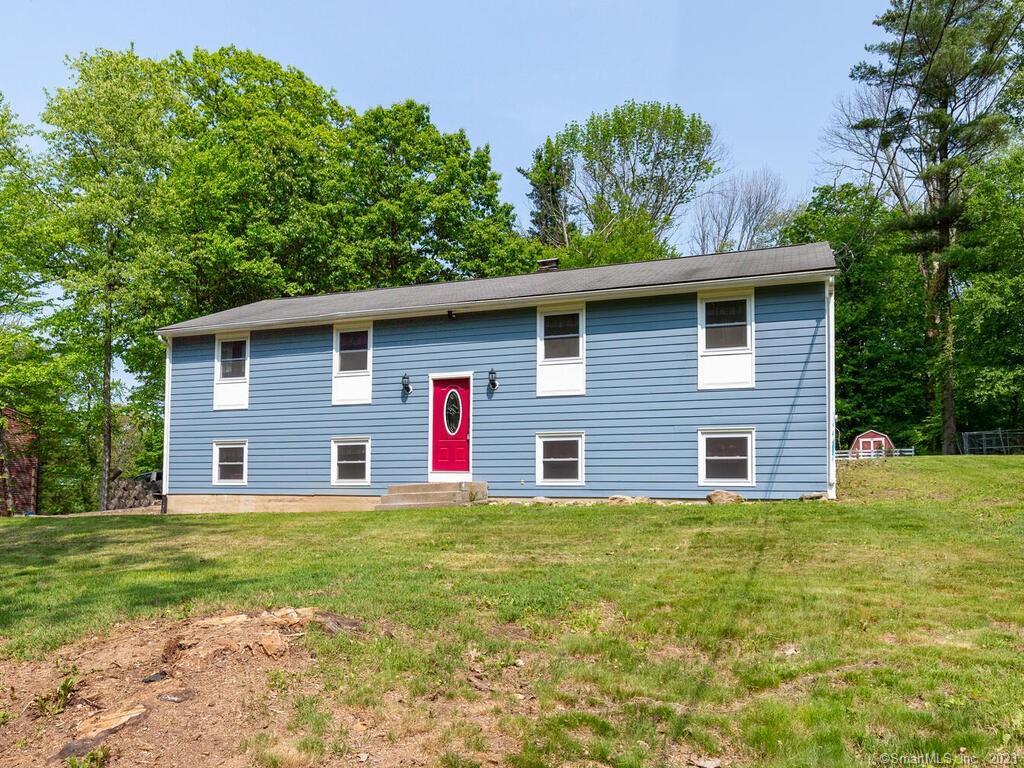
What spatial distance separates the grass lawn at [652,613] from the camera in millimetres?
3770

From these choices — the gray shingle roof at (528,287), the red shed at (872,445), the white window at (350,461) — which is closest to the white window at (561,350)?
the gray shingle roof at (528,287)

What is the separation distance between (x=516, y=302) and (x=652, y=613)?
9.64 meters

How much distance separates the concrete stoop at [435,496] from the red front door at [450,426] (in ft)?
2.69

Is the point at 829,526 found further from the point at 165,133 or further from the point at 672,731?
the point at 165,133

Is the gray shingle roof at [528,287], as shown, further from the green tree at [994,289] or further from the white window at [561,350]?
the green tree at [994,289]

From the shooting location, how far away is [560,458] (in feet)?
47.4

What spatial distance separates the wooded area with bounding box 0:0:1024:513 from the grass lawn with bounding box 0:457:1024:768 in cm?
1535

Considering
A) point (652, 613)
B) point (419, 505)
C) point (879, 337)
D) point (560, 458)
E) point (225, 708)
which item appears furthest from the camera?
point (879, 337)

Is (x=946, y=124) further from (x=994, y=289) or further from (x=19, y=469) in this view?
(x=19, y=469)

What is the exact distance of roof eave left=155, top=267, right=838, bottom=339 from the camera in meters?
12.7

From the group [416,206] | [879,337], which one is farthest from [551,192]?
[879,337]

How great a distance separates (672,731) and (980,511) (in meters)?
8.68

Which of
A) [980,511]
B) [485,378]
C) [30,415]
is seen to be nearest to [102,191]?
[30,415]

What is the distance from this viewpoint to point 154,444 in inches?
1152
